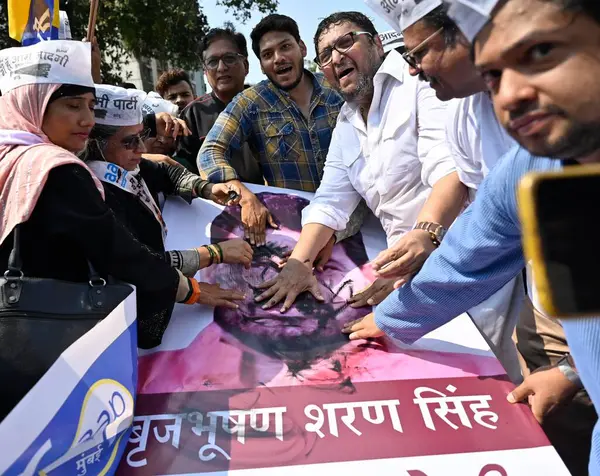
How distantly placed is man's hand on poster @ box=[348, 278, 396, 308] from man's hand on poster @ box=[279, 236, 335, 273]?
273 millimetres

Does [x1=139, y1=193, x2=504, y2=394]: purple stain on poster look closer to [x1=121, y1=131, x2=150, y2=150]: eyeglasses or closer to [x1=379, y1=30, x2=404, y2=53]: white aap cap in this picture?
[x1=121, y1=131, x2=150, y2=150]: eyeglasses

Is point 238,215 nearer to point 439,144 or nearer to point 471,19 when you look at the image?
point 439,144

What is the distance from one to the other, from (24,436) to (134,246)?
0.58 m

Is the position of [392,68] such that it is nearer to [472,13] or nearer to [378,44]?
[378,44]

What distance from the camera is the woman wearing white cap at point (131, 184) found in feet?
5.71

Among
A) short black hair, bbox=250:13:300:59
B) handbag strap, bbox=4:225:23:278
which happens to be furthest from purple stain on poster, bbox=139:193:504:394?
short black hair, bbox=250:13:300:59

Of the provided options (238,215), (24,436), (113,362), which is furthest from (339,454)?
(238,215)

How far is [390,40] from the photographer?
7.20 ft

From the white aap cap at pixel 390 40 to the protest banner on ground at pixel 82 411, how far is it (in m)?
1.50

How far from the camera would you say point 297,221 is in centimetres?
238

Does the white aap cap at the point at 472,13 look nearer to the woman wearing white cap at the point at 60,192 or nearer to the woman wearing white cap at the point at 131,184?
the woman wearing white cap at the point at 60,192

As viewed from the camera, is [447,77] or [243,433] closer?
[243,433]

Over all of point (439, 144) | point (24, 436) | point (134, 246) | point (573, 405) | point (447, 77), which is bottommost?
point (573, 405)

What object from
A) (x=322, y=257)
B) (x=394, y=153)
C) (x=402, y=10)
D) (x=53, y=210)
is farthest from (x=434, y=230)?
Result: (x=53, y=210)
